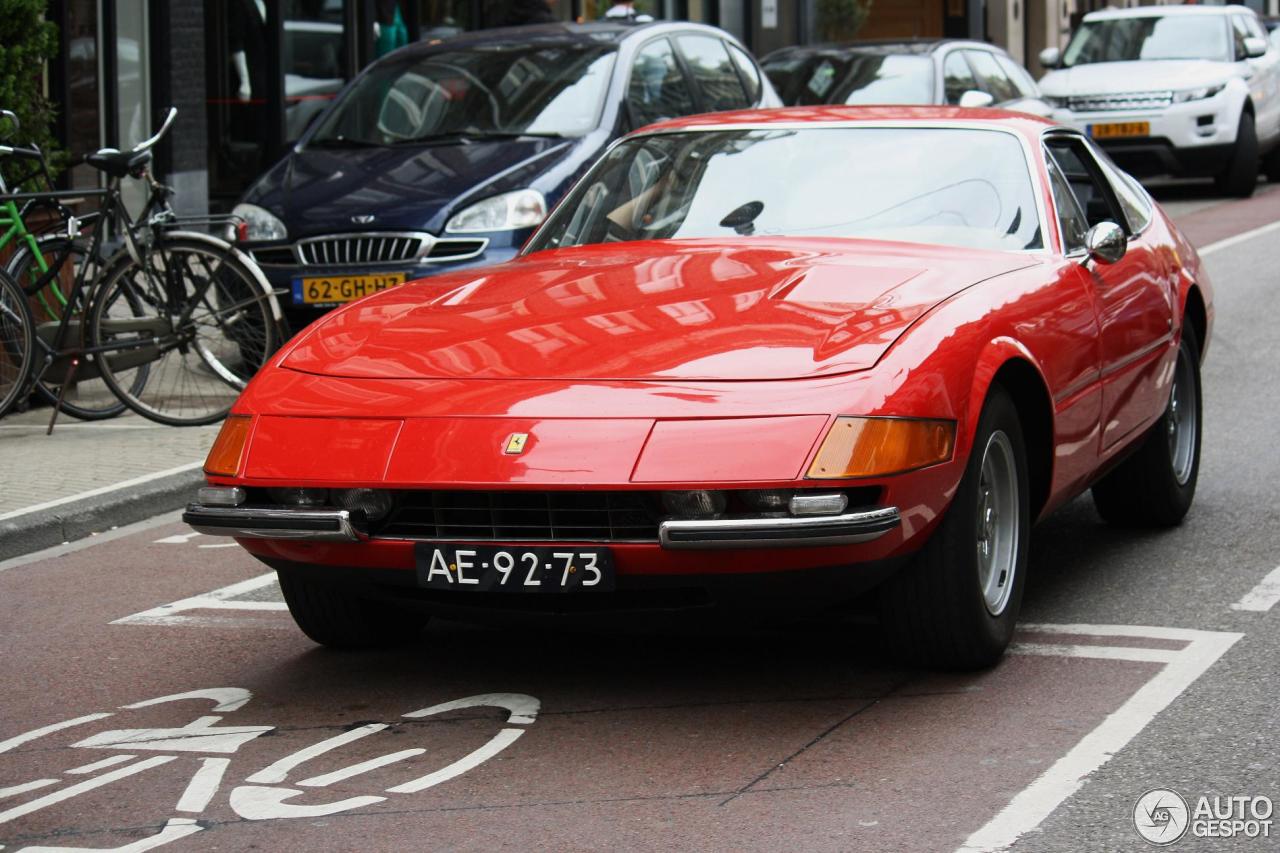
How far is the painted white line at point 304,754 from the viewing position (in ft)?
14.3

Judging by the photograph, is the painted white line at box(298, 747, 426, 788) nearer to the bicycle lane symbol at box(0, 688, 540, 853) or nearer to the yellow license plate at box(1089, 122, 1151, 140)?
the bicycle lane symbol at box(0, 688, 540, 853)

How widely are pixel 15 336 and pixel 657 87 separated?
404 cm

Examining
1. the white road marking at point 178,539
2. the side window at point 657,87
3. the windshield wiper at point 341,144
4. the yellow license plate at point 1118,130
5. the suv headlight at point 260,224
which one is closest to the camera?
the white road marking at point 178,539

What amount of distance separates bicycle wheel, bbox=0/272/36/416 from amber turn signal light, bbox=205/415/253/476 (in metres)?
4.26

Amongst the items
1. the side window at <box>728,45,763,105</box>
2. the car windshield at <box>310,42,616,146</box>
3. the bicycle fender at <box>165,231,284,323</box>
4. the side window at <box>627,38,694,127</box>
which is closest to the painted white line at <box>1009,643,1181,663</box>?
the bicycle fender at <box>165,231,284,323</box>

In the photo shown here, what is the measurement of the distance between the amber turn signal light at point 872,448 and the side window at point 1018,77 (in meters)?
13.1

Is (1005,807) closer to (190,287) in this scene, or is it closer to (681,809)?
(681,809)

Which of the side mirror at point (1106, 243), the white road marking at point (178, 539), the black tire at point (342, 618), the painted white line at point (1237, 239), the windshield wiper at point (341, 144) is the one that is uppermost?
the windshield wiper at point (341, 144)

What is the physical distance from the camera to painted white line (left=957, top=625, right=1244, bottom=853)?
391 cm

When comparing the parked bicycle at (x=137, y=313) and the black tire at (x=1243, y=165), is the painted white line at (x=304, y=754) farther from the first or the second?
the black tire at (x=1243, y=165)

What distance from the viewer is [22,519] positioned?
23.9 feet

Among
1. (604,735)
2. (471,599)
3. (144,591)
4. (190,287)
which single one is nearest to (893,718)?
(604,735)

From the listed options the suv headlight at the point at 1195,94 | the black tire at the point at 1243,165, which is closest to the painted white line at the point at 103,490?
the suv headlight at the point at 1195,94

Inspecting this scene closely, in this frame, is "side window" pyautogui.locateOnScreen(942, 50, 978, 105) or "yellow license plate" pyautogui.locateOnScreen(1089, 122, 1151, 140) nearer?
"side window" pyautogui.locateOnScreen(942, 50, 978, 105)
